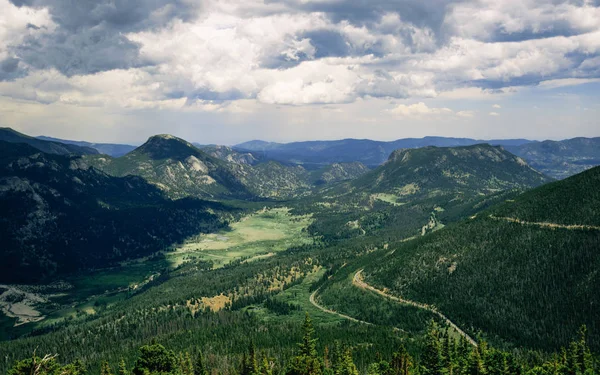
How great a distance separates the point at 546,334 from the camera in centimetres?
19638

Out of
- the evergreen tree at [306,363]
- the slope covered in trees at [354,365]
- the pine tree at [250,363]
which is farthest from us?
the pine tree at [250,363]

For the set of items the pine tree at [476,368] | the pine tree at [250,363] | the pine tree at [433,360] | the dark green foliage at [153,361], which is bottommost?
the pine tree at [250,363]

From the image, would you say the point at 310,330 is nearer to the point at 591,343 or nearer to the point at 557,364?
the point at 557,364

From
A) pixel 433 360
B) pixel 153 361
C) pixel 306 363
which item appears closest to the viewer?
pixel 306 363

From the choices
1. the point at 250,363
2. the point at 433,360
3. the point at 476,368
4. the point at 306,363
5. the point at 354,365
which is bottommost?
the point at 250,363

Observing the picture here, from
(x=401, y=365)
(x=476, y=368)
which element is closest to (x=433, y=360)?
(x=401, y=365)

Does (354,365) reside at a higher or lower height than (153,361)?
lower

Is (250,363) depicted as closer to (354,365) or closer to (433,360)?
(354,365)

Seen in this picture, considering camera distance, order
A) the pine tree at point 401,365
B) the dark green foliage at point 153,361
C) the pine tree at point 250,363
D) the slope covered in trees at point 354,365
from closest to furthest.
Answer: the slope covered in trees at point 354,365 < the dark green foliage at point 153,361 < the pine tree at point 401,365 < the pine tree at point 250,363

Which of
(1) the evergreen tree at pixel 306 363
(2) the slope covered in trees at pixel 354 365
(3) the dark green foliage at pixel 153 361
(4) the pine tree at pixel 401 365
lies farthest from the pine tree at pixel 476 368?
(3) the dark green foliage at pixel 153 361

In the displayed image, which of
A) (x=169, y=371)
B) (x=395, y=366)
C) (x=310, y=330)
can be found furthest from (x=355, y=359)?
(x=169, y=371)

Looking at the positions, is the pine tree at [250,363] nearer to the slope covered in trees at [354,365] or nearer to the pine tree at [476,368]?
the slope covered in trees at [354,365]

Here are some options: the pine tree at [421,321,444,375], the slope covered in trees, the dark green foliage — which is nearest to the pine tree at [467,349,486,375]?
the slope covered in trees

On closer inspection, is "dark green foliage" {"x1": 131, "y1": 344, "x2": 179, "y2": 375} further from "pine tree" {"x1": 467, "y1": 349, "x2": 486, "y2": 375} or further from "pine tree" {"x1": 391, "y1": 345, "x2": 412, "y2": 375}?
"pine tree" {"x1": 467, "y1": 349, "x2": 486, "y2": 375}
